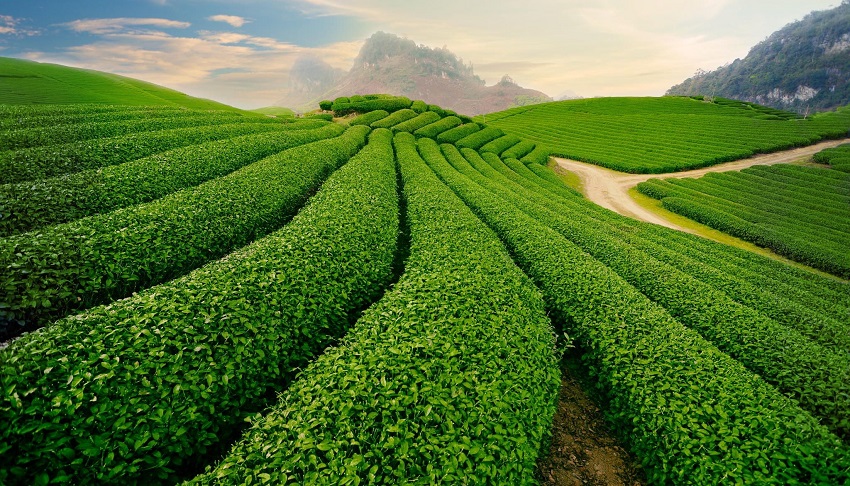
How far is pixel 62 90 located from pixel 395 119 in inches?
1838

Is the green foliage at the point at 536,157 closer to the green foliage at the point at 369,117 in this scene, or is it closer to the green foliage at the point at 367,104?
the green foliage at the point at 369,117

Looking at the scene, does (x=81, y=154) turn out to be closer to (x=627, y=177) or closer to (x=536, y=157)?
(x=536, y=157)

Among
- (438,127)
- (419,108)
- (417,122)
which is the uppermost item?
(419,108)

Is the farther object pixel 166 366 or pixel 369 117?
pixel 369 117

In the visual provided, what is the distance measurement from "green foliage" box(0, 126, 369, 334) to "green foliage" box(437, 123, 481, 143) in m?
42.8

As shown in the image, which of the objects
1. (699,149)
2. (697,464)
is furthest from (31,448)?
(699,149)

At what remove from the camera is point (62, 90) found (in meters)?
49.0

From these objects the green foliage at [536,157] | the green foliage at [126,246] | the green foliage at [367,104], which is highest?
the green foliage at [367,104]

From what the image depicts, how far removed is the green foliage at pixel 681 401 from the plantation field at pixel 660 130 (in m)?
60.5

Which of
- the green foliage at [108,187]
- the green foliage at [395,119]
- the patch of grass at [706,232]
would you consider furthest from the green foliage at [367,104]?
the patch of grass at [706,232]

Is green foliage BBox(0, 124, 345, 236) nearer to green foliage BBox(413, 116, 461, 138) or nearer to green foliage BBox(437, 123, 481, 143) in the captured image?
green foliage BBox(413, 116, 461, 138)

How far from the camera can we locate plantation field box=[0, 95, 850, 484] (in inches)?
219

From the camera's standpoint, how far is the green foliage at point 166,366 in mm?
5320

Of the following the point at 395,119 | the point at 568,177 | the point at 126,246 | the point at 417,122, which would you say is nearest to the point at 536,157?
the point at 568,177
